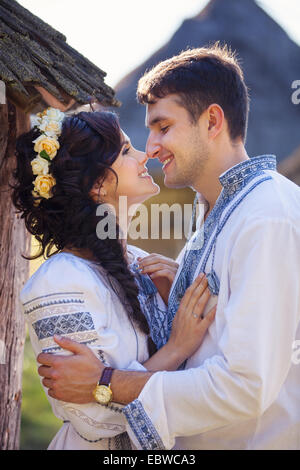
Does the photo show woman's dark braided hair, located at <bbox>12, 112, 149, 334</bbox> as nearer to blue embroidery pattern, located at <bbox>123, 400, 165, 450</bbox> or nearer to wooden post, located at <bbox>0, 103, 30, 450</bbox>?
wooden post, located at <bbox>0, 103, 30, 450</bbox>

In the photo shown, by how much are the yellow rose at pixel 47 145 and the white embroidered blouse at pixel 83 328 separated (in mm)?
511

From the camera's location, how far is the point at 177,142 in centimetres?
320

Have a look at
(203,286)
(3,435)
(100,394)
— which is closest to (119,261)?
(203,286)

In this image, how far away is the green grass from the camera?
7430 millimetres

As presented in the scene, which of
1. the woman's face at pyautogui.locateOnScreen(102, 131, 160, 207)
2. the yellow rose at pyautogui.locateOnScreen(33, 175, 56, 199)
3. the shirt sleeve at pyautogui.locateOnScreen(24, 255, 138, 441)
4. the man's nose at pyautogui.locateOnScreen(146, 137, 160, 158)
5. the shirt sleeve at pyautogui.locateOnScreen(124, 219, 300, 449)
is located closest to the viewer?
the shirt sleeve at pyautogui.locateOnScreen(124, 219, 300, 449)

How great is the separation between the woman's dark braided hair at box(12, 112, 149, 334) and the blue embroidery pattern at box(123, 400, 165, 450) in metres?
0.52

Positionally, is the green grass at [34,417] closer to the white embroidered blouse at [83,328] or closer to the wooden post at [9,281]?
the wooden post at [9,281]

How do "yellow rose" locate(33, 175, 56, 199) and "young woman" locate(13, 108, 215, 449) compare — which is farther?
"yellow rose" locate(33, 175, 56, 199)

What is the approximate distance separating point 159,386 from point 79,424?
44 centimetres

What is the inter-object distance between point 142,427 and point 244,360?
509mm

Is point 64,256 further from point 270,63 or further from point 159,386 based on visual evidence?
point 270,63

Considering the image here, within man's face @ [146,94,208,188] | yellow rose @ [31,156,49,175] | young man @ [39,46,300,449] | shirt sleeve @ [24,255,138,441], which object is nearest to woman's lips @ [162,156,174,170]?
man's face @ [146,94,208,188]

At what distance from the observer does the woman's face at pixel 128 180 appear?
3.16 meters

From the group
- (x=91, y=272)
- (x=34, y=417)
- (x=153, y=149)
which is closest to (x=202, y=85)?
(x=153, y=149)
